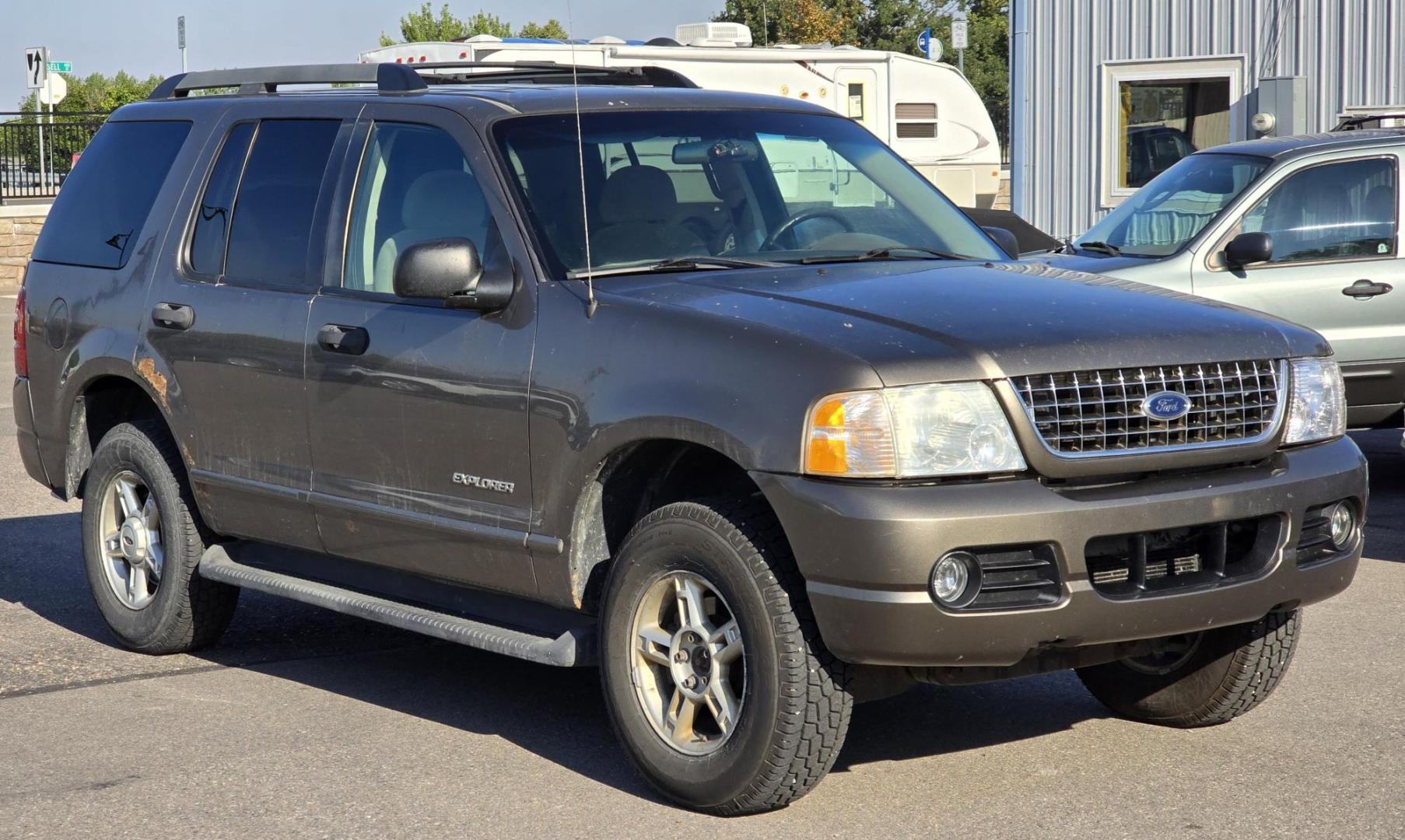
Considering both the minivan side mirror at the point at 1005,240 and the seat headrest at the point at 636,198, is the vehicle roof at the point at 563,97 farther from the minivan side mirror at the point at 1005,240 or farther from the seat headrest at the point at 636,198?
the minivan side mirror at the point at 1005,240

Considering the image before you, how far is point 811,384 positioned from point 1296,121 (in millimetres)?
13242

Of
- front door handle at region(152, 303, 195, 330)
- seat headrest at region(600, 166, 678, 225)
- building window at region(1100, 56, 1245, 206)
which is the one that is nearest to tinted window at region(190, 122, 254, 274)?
front door handle at region(152, 303, 195, 330)

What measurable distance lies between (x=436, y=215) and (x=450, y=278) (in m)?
0.58

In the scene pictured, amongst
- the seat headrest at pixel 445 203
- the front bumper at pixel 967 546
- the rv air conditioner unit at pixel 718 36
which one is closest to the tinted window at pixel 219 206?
the seat headrest at pixel 445 203

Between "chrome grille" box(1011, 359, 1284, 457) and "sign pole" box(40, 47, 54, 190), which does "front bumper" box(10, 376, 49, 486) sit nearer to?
"chrome grille" box(1011, 359, 1284, 457)

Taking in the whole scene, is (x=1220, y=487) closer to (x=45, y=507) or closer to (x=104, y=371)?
(x=104, y=371)

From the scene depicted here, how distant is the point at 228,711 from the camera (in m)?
5.77

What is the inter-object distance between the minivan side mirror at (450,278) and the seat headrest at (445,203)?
0.27 m

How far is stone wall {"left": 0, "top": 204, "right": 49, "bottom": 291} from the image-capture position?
2716 cm

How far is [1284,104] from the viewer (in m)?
16.2

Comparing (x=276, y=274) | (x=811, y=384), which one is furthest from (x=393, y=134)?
(x=811, y=384)

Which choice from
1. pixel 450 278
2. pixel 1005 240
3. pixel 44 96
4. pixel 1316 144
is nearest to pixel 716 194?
pixel 450 278

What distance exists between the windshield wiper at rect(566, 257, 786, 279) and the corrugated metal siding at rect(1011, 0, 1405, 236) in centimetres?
1230

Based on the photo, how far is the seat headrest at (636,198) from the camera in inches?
211
